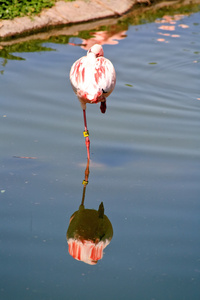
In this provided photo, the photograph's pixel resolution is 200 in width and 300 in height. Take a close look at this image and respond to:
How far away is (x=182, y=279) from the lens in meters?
3.16

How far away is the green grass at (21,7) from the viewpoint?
8.17 meters

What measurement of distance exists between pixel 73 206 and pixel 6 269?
847 millimetres

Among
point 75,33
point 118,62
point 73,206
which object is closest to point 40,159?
point 73,206

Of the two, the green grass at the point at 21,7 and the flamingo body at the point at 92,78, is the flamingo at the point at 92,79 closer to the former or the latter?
the flamingo body at the point at 92,78

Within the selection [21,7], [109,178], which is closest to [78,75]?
[109,178]

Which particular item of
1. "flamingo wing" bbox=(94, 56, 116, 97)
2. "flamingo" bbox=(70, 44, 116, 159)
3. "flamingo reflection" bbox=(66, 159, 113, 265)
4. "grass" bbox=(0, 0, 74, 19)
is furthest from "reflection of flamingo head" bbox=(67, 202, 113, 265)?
"grass" bbox=(0, 0, 74, 19)

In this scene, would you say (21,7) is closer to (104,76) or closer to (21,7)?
(21,7)

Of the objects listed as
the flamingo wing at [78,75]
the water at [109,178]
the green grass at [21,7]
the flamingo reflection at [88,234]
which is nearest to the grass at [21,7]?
the green grass at [21,7]

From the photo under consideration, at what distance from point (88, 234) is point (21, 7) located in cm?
561

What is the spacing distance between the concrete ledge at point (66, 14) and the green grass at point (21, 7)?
0.25 feet

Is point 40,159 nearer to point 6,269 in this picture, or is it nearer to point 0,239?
point 0,239

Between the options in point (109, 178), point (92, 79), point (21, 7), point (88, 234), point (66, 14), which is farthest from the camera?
point (66, 14)

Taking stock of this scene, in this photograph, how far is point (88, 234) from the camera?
11.8ft

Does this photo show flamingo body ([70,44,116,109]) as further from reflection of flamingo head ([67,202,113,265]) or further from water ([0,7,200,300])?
Answer: reflection of flamingo head ([67,202,113,265])
